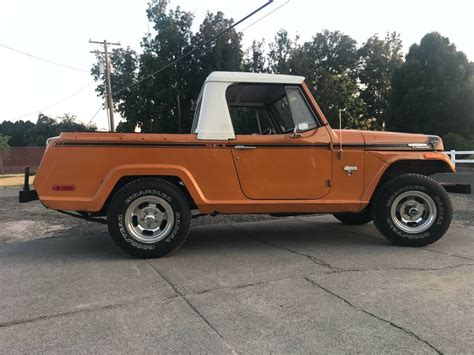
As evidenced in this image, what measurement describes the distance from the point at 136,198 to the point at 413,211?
3.50 m

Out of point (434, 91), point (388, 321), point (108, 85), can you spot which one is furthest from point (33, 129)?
point (388, 321)

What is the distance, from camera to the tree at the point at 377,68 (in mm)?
39031

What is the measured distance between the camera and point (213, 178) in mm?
5633

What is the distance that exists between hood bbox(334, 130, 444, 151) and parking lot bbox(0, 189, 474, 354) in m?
1.27

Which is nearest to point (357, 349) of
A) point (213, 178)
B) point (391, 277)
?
point (391, 277)

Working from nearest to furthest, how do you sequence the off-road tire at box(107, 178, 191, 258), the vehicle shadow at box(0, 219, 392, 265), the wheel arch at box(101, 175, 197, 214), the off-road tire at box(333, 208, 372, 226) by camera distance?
the off-road tire at box(107, 178, 191, 258), the wheel arch at box(101, 175, 197, 214), the vehicle shadow at box(0, 219, 392, 265), the off-road tire at box(333, 208, 372, 226)

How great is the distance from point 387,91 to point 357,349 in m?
38.6

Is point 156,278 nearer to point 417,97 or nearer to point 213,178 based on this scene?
point 213,178

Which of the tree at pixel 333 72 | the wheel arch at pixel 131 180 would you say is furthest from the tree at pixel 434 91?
the wheel arch at pixel 131 180

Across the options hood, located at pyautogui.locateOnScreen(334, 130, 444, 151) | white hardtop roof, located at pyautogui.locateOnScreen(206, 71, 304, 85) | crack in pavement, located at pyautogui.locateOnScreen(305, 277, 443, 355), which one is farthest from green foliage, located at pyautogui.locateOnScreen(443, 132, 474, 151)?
crack in pavement, located at pyautogui.locateOnScreen(305, 277, 443, 355)

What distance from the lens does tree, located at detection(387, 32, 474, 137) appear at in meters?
25.7

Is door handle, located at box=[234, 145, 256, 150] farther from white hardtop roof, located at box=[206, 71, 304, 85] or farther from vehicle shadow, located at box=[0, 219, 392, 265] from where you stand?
vehicle shadow, located at box=[0, 219, 392, 265]

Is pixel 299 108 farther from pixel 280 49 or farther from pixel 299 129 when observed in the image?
pixel 280 49

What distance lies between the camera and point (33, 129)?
84125 mm
